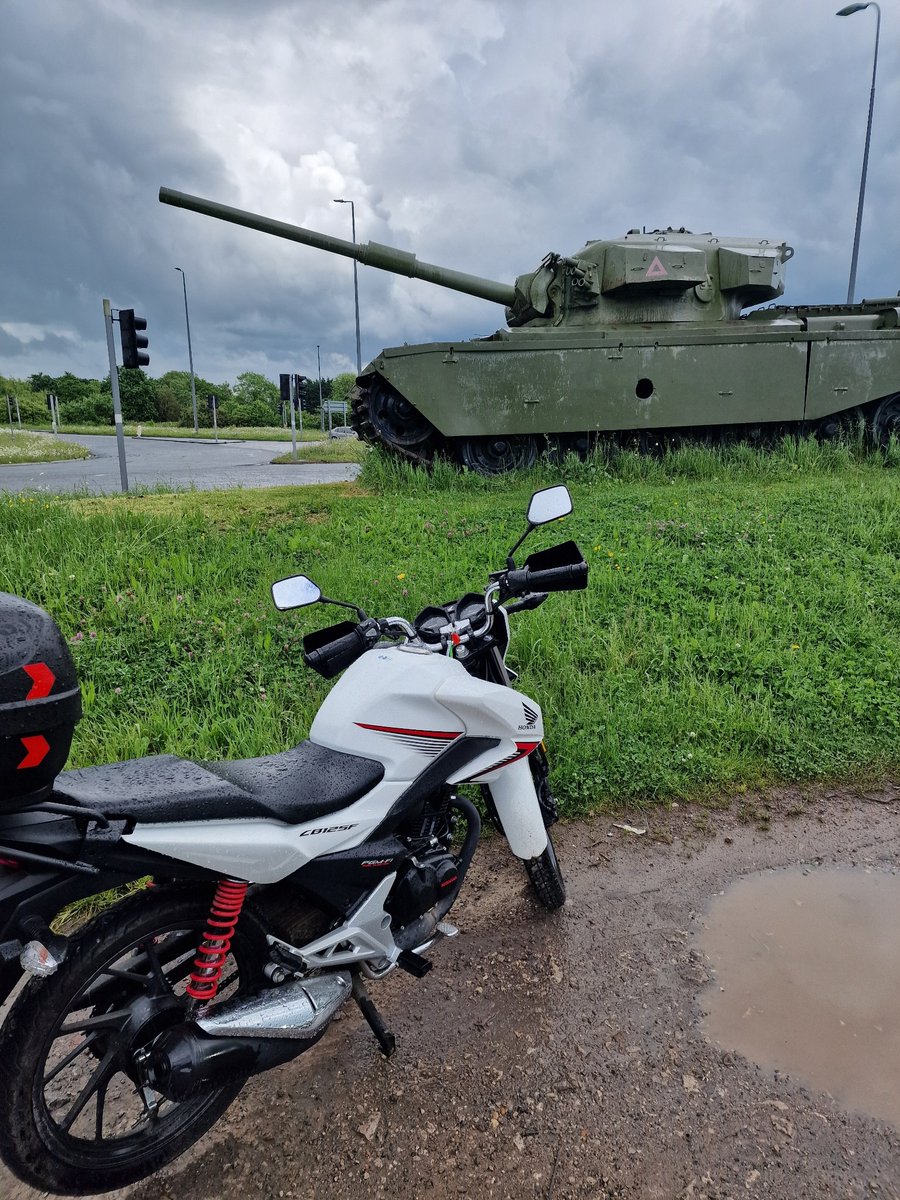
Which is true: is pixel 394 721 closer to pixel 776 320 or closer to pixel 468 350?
pixel 468 350

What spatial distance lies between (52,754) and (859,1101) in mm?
1931

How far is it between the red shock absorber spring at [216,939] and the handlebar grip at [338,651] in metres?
0.54

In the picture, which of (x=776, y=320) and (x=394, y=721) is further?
(x=776, y=320)

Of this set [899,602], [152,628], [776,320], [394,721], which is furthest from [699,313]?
[394,721]

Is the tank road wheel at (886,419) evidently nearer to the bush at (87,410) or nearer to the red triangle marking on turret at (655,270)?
the red triangle marking on turret at (655,270)

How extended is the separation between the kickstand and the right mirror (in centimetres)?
122

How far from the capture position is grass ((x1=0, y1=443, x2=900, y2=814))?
3.72 meters

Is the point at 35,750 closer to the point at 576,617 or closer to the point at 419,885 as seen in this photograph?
the point at 419,885

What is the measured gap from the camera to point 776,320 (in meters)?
11.2

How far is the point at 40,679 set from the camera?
1334 millimetres

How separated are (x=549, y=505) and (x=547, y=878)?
1.21 meters

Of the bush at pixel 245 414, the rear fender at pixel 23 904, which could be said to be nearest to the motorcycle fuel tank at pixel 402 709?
the rear fender at pixel 23 904

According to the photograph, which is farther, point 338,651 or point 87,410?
point 87,410

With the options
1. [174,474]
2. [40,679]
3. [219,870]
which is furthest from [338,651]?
[174,474]
